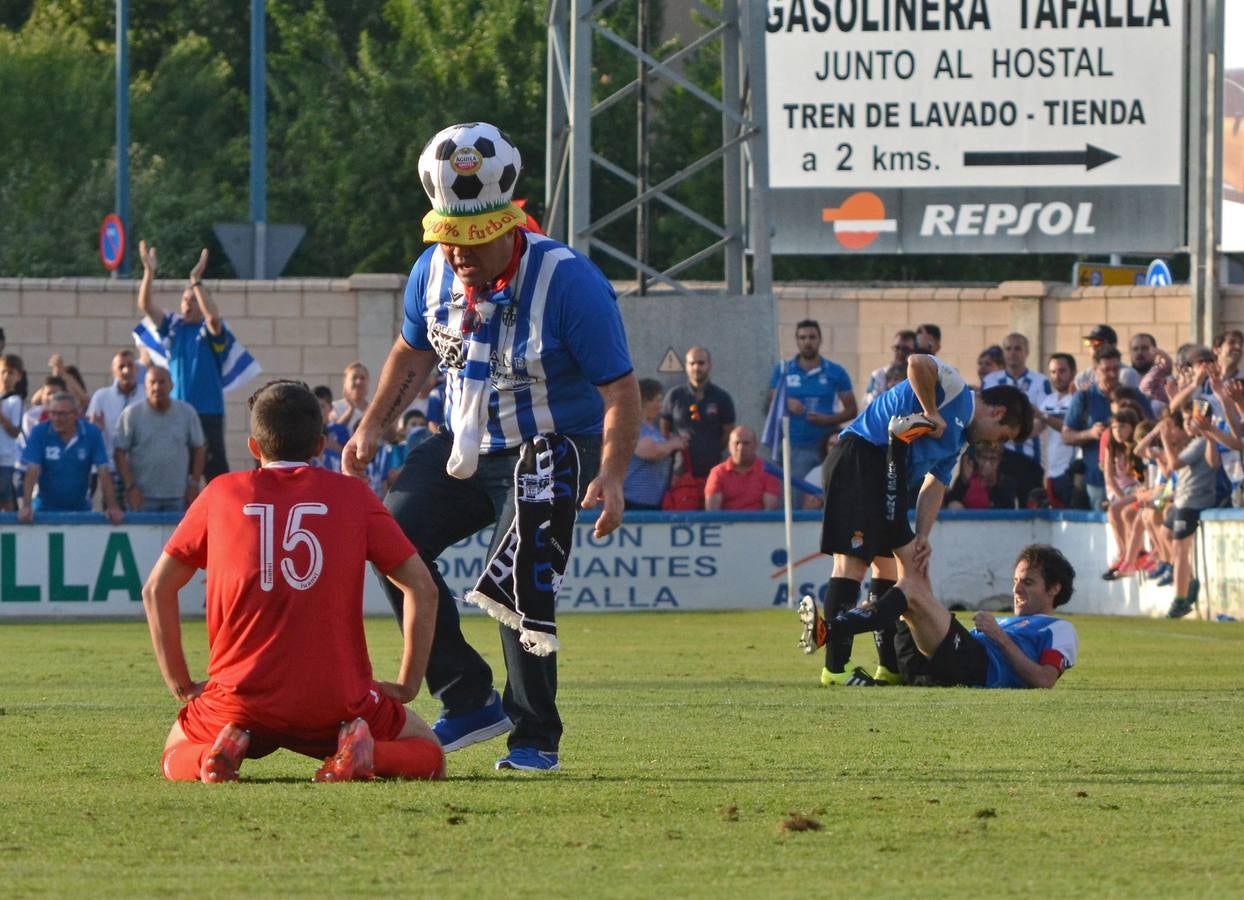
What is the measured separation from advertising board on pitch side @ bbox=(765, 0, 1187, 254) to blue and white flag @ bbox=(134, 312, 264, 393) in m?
7.40

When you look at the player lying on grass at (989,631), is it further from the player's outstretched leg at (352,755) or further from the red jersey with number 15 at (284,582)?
the red jersey with number 15 at (284,582)

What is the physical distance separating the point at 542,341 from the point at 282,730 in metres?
1.40

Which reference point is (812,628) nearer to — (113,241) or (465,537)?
(465,537)

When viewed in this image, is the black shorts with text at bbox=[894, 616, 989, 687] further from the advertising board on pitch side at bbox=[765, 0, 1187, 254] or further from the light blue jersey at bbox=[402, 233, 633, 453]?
the advertising board on pitch side at bbox=[765, 0, 1187, 254]

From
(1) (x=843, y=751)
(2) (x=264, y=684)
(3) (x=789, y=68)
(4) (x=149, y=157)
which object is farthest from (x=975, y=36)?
(4) (x=149, y=157)

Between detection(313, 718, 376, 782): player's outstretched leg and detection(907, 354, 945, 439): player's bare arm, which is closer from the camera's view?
detection(313, 718, 376, 782): player's outstretched leg

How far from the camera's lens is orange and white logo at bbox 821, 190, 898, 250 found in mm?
25438

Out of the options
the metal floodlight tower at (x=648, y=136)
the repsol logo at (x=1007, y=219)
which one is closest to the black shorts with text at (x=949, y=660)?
the metal floodlight tower at (x=648, y=136)

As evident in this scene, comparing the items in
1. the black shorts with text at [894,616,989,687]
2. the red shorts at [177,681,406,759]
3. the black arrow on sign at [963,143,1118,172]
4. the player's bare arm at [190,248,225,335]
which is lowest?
the black shorts with text at [894,616,989,687]

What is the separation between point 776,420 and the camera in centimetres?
1970

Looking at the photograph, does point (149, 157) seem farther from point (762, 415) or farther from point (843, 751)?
point (843, 751)

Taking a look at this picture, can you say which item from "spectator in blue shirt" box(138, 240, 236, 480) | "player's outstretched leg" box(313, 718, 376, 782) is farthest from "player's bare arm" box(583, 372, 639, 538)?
"spectator in blue shirt" box(138, 240, 236, 480)

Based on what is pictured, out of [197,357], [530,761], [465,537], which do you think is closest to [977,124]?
[197,357]

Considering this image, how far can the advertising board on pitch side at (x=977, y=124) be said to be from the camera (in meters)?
24.9
